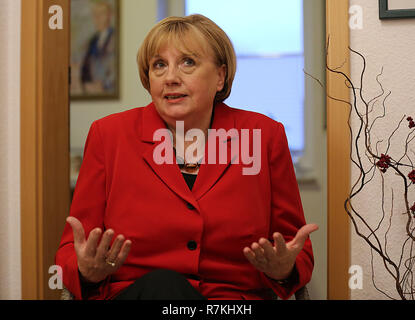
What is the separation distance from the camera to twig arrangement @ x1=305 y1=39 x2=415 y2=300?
1432 millimetres

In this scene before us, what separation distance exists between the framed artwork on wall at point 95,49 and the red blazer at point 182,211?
5.96 feet

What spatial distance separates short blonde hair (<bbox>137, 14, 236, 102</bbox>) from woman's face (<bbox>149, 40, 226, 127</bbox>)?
0.07 feet

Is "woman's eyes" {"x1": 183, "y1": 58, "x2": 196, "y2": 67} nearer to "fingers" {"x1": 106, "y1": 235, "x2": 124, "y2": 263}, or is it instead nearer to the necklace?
the necklace

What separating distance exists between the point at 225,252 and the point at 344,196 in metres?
0.45

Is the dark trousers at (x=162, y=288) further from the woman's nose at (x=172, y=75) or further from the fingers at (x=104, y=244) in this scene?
the woman's nose at (x=172, y=75)

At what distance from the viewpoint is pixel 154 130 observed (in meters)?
1.39

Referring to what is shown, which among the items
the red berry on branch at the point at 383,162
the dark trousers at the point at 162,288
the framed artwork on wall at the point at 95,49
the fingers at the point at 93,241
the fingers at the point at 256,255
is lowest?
the dark trousers at the point at 162,288

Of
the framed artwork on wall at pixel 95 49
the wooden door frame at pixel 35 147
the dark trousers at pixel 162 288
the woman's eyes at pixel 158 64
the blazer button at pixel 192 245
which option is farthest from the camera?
the framed artwork on wall at pixel 95 49

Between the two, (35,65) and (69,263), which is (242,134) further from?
(35,65)

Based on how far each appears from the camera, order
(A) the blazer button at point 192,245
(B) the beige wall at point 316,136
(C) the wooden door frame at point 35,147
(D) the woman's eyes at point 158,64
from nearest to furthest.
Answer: (A) the blazer button at point 192,245 < (D) the woman's eyes at point 158,64 < (C) the wooden door frame at point 35,147 < (B) the beige wall at point 316,136

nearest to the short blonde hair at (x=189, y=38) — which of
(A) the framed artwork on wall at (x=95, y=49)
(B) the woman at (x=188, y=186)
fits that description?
(B) the woman at (x=188, y=186)

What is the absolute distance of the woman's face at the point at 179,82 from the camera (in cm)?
133

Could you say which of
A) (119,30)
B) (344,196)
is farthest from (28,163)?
(119,30)

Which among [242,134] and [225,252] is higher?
[242,134]
